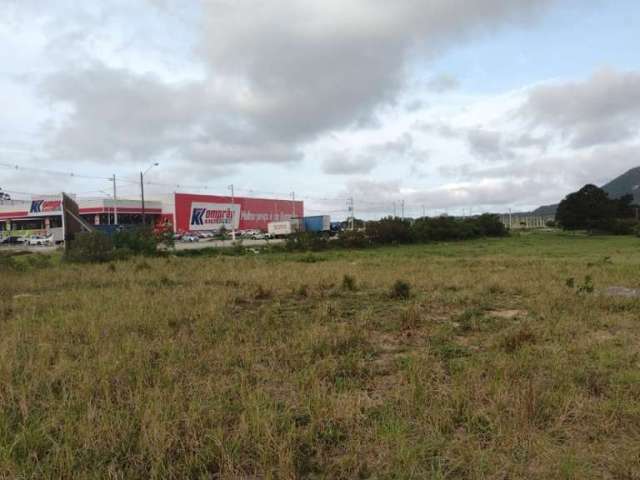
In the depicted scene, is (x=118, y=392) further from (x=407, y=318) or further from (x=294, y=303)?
(x=294, y=303)

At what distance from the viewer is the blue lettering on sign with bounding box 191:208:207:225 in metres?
75.5

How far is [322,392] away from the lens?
15.2ft

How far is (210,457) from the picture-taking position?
344 cm

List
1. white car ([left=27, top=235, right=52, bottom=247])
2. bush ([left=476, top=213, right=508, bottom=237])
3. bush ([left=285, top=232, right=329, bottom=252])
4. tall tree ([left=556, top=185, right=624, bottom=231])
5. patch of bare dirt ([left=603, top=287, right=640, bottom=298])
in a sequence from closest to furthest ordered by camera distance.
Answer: patch of bare dirt ([left=603, top=287, right=640, bottom=298]), bush ([left=285, top=232, right=329, bottom=252]), white car ([left=27, top=235, right=52, bottom=247]), bush ([left=476, top=213, right=508, bottom=237]), tall tree ([left=556, top=185, right=624, bottom=231])

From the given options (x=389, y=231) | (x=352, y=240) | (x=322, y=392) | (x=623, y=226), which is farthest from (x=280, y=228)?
(x=322, y=392)

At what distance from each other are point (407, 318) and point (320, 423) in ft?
15.8

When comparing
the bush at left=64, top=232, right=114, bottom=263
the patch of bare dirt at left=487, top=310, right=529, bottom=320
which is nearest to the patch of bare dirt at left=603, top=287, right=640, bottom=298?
the patch of bare dirt at left=487, top=310, right=529, bottom=320

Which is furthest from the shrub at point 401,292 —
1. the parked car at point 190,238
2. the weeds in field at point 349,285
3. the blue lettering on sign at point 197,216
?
the blue lettering on sign at point 197,216

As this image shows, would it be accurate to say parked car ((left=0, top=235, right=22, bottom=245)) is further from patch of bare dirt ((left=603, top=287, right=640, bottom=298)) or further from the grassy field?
patch of bare dirt ((left=603, top=287, right=640, bottom=298))

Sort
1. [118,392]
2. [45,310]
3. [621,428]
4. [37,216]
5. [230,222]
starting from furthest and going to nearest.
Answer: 1. [230,222]
2. [37,216]
3. [45,310]
4. [118,392]
5. [621,428]

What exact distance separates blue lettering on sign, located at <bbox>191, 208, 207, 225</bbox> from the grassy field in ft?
221

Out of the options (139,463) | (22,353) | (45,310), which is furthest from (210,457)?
(45,310)

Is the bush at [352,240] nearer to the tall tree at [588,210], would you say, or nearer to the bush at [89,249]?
the bush at [89,249]

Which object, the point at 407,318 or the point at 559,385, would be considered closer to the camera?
the point at 559,385
